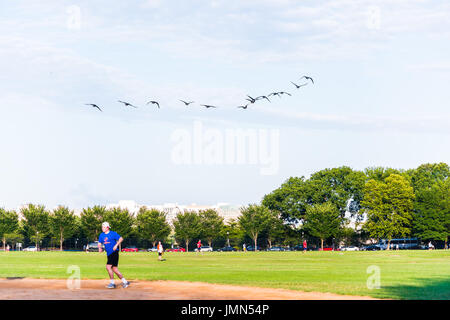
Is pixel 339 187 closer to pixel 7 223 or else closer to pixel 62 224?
pixel 62 224

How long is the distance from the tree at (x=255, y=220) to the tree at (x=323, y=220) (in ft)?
34.0

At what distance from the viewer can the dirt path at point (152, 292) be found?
63.9 ft

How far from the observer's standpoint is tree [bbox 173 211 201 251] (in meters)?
133

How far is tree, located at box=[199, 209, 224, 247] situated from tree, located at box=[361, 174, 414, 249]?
33587 mm

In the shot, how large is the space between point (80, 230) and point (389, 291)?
385 feet

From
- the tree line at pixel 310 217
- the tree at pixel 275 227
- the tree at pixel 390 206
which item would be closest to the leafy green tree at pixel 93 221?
the tree line at pixel 310 217

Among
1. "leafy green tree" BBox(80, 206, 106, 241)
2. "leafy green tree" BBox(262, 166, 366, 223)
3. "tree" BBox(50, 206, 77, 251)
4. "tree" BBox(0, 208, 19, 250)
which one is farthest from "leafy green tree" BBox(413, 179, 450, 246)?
"tree" BBox(0, 208, 19, 250)

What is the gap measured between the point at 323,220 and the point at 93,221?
48.1 m

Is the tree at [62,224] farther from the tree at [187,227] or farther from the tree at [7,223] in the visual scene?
the tree at [187,227]

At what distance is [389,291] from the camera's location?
2303cm

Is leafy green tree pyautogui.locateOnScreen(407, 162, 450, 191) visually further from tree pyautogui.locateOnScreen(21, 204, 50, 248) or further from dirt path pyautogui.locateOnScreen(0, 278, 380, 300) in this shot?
dirt path pyautogui.locateOnScreen(0, 278, 380, 300)

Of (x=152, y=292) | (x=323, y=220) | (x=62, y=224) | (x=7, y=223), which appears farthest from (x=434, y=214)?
(x=152, y=292)
